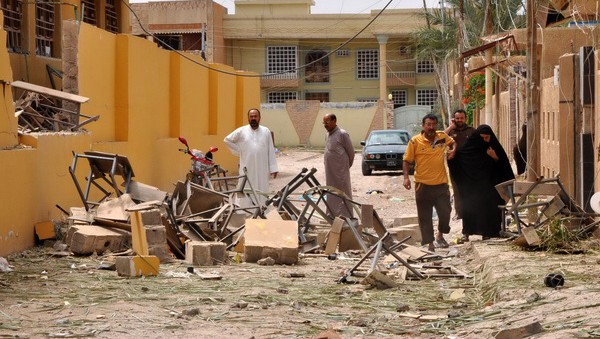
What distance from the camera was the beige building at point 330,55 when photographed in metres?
59.9

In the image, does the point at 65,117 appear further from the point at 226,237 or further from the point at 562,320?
the point at 562,320

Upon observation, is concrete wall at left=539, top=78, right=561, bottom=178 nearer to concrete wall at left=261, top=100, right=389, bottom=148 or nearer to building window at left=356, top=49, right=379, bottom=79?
concrete wall at left=261, top=100, right=389, bottom=148

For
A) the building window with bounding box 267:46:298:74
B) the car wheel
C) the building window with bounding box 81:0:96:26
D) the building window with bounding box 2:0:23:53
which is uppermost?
the building window with bounding box 267:46:298:74

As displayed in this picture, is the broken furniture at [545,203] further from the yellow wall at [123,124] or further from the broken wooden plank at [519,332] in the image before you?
the yellow wall at [123,124]

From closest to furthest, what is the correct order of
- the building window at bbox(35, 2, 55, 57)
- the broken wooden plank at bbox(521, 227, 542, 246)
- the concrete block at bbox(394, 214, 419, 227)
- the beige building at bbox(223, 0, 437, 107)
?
the broken wooden plank at bbox(521, 227, 542, 246), the concrete block at bbox(394, 214, 419, 227), the building window at bbox(35, 2, 55, 57), the beige building at bbox(223, 0, 437, 107)

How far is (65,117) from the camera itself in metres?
16.0

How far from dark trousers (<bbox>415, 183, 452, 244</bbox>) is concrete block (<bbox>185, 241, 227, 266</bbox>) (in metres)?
2.80

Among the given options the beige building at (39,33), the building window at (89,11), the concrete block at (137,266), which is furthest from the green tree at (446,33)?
the concrete block at (137,266)

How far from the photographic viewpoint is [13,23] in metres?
19.7

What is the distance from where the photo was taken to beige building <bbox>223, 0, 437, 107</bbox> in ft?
197

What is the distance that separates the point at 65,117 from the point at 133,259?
266 inches

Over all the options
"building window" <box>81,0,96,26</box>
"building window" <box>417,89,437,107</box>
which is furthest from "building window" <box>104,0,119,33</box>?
"building window" <box>417,89,437,107</box>

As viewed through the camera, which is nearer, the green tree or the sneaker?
the sneaker

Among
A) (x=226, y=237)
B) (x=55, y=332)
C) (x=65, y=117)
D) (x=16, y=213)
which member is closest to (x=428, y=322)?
(x=55, y=332)
